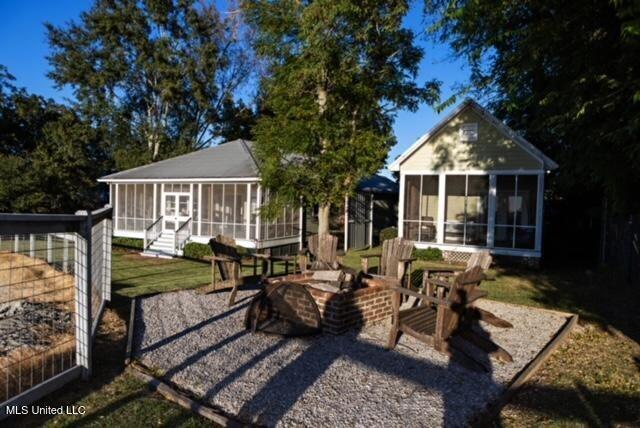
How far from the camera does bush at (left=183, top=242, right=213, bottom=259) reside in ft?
48.9

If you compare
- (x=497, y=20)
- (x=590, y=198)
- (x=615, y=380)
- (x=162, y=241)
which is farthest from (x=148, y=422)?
(x=590, y=198)

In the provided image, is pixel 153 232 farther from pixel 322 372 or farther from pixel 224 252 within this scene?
pixel 322 372

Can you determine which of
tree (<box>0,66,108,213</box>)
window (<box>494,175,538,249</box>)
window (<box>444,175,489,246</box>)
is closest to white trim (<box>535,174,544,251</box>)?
window (<box>494,175,538,249</box>)

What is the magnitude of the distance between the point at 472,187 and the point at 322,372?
11358 mm

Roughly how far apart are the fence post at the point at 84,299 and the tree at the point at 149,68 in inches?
1033

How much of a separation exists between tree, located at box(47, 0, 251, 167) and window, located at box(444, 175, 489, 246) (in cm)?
2066

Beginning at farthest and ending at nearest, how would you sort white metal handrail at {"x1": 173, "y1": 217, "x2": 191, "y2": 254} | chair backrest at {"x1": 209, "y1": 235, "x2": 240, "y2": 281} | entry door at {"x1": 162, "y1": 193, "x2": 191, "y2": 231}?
entry door at {"x1": 162, "y1": 193, "x2": 191, "y2": 231} → white metal handrail at {"x1": 173, "y1": 217, "x2": 191, "y2": 254} → chair backrest at {"x1": 209, "y1": 235, "x2": 240, "y2": 281}

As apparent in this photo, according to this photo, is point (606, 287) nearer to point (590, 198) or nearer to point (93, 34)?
point (590, 198)

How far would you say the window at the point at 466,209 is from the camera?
1396cm

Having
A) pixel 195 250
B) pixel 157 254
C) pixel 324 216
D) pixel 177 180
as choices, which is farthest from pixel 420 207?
pixel 157 254

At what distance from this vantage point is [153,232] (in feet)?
57.1

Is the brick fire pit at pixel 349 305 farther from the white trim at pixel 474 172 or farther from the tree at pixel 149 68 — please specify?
the tree at pixel 149 68

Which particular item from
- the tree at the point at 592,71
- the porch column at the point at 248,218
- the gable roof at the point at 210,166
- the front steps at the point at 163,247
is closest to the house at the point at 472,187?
the porch column at the point at 248,218

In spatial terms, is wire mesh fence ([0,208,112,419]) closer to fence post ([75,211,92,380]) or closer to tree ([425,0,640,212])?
fence post ([75,211,92,380])
